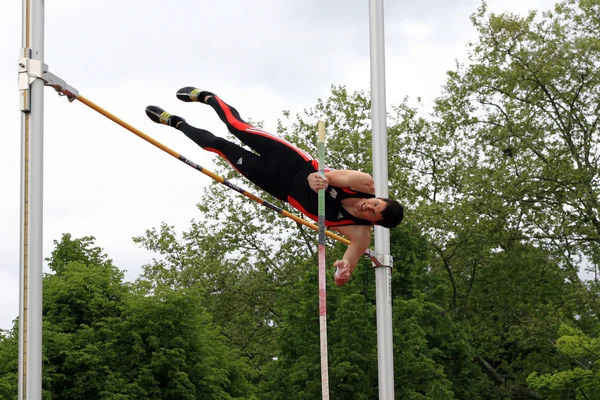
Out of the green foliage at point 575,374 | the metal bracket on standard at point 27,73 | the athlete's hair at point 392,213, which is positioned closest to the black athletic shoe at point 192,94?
the metal bracket on standard at point 27,73

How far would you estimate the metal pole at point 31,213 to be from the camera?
4879mm

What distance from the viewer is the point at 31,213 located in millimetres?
4996

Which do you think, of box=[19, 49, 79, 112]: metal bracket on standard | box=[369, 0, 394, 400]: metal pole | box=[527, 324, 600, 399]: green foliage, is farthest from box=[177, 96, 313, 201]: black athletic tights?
box=[527, 324, 600, 399]: green foliage

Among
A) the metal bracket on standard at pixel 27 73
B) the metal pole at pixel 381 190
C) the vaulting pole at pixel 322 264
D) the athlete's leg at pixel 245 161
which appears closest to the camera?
the metal bracket on standard at pixel 27 73

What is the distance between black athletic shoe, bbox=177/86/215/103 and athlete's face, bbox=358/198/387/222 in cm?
126

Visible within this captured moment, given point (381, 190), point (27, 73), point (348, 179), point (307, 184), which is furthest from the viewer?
point (381, 190)

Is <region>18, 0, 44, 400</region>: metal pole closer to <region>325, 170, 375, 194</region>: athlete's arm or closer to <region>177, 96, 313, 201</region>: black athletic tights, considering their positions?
<region>177, 96, 313, 201</region>: black athletic tights

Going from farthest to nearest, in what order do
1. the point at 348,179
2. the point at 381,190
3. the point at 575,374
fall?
the point at 575,374, the point at 381,190, the point at 348,179

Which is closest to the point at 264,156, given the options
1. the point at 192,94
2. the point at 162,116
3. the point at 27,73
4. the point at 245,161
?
the point at 245,161

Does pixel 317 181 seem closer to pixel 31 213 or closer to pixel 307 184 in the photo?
pixel 307 184

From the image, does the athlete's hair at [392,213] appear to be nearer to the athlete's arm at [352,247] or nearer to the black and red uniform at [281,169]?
the black and red uniform at [281,169]

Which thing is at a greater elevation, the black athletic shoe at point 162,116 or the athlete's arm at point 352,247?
the black athletic shoe at point 162,116

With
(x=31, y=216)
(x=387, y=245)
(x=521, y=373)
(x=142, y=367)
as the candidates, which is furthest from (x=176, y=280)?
(x=31, y=216)

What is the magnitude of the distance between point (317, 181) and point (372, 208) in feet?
1.21
